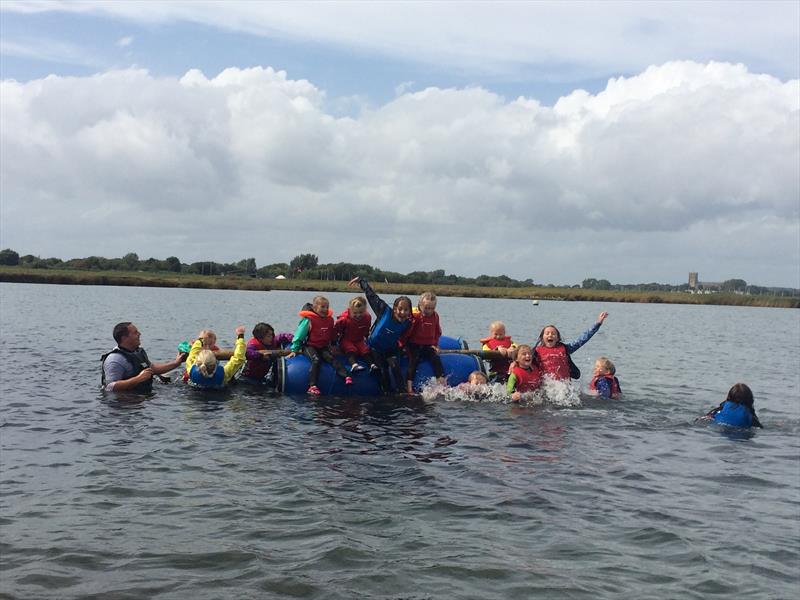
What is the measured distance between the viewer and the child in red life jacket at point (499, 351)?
52.3 feet

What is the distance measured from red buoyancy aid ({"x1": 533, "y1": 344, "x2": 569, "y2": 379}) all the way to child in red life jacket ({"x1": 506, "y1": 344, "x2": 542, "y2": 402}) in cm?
18

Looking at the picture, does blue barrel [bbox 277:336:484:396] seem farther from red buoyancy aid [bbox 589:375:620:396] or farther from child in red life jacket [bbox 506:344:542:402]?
red buoyancy aid [bbox 589:375:620:396]

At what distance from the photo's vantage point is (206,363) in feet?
47.3

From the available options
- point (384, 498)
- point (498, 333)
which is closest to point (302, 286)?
point (498, 333)

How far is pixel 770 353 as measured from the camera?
33.5 meters

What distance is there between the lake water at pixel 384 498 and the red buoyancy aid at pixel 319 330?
3.90 ft

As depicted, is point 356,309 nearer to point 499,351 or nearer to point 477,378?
point 477,378

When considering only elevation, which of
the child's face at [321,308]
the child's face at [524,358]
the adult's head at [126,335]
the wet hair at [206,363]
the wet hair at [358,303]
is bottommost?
the wet hair at [206,363]

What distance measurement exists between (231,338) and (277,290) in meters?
66.2

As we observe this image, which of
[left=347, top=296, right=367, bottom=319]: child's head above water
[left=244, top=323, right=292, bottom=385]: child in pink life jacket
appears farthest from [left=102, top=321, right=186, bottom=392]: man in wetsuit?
[left=347, top=296, right=367, bottom=319]: child's head above water

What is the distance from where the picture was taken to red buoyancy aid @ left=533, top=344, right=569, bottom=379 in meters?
14.8

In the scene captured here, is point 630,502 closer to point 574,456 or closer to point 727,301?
point 574,456

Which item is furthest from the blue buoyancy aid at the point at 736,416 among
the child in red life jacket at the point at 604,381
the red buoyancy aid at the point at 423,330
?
the red buoyancy aid at the point at 423,330

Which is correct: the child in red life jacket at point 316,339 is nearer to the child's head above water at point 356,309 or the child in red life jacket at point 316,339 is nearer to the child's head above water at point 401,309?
the child's head above water at point 356,309
